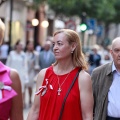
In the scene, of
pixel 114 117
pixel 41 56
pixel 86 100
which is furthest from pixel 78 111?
pixel 41 56

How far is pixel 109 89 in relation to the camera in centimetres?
558

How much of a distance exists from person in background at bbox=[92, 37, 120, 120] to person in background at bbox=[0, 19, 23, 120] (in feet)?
7.30

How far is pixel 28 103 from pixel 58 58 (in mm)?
10753

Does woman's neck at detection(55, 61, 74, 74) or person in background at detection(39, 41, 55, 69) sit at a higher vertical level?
woman's neck at detection(55, 61, 74, 74)

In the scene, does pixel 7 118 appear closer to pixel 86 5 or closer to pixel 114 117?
pixel 114 117

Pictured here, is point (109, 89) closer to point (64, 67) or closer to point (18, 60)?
point (64, 67)

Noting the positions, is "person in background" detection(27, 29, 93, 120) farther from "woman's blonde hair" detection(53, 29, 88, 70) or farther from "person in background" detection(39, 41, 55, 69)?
"person in background" detection(39, 41, 55, 69)

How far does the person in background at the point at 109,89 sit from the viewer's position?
5449 mm

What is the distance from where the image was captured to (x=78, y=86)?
448 cm

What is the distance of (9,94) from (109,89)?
2506mm

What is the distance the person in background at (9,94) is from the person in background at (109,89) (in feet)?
7.30

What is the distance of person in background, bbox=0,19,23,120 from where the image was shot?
3.24m

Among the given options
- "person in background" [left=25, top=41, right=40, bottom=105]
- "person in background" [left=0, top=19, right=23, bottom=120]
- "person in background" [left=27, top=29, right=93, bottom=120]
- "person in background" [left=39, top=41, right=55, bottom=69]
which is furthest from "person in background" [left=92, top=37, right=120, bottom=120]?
"person in background" [left=39, top=41, right=55, bottom=69]

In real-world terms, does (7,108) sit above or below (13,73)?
below
